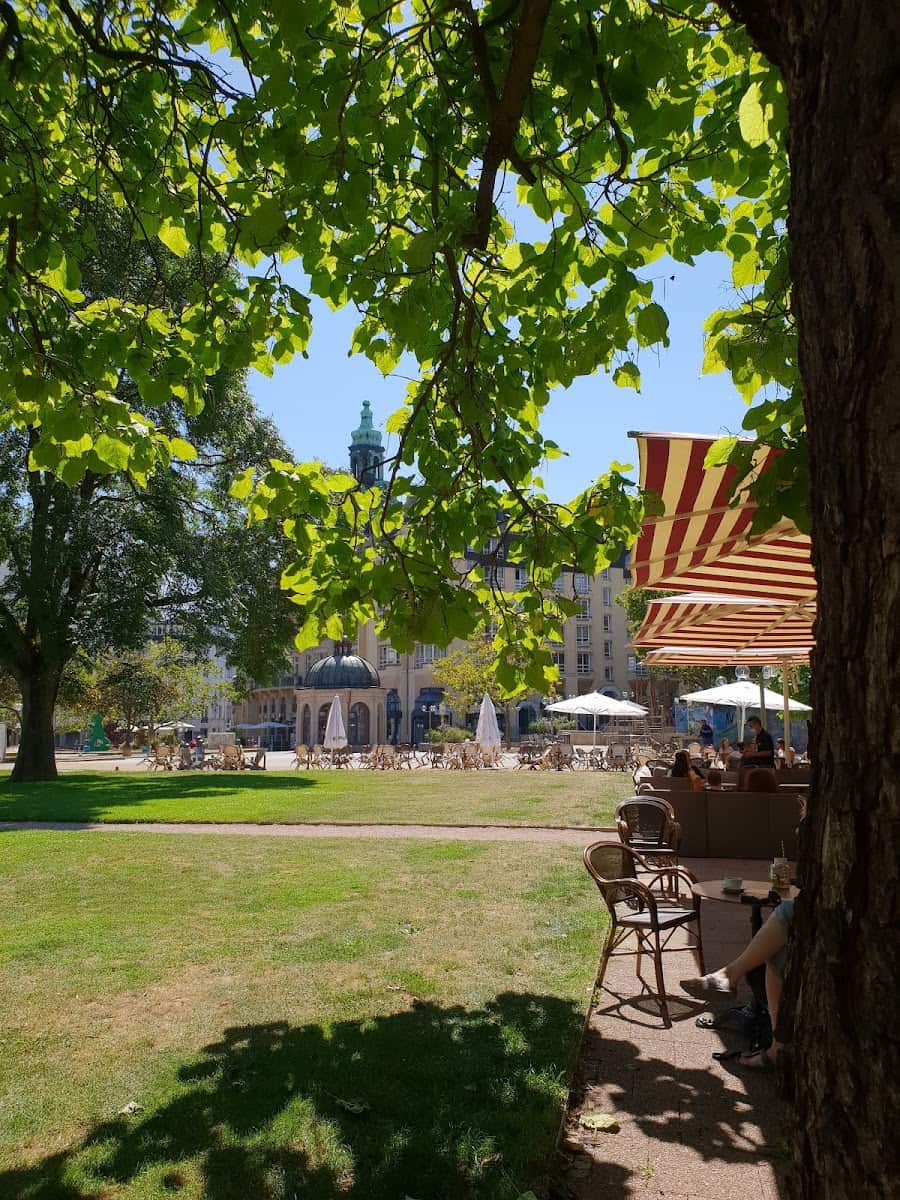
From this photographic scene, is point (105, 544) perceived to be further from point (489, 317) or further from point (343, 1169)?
point (343, 1169)

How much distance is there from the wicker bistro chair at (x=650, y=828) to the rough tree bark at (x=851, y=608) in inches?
263

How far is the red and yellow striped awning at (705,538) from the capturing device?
6.24 meters

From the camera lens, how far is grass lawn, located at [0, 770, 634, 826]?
15.5 metres

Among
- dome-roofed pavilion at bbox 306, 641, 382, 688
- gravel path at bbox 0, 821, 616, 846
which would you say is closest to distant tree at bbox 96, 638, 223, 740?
gravel path at bbox 0, 821, 616, 846

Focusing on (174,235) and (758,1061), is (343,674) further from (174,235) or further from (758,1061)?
(758,1061)

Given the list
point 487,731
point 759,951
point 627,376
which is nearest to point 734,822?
point 759,951

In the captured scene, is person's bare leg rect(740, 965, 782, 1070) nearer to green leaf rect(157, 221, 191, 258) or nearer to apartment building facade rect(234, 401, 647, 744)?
green leaf rect(157, 221, 191, 258)

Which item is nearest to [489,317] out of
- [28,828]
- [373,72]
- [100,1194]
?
[373,72]

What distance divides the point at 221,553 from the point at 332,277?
19.1 meters

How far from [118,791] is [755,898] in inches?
720

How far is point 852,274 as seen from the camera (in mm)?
1338

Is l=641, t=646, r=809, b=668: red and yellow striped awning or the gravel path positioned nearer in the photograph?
the gravel path

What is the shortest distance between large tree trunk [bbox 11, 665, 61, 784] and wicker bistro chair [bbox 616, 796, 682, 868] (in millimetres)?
19176

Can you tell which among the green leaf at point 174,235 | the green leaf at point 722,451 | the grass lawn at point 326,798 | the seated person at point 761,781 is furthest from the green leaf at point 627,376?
the grass lawn at point 326,798
